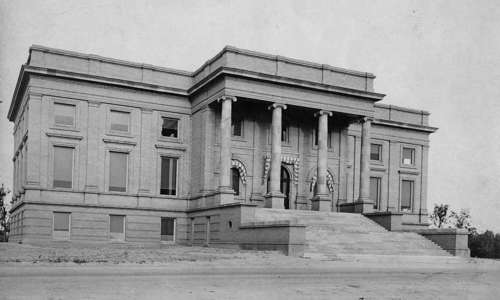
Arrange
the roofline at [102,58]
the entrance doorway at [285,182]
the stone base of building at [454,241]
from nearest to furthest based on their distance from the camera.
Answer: the stone base of building at [454,241] → the roofline at [102,58] → the entrance doorway at [285,182]

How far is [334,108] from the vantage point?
1512 inches

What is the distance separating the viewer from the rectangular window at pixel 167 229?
3853 centimetres

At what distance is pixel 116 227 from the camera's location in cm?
3712

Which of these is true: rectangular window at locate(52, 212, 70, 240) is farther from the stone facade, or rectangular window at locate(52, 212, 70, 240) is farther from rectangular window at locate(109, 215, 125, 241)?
rectangular window at locate(109, 215, 125, 241)

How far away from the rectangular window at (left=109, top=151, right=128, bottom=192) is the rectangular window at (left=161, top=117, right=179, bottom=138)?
9.94 feet

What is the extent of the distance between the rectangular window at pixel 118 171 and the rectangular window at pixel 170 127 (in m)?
3.03

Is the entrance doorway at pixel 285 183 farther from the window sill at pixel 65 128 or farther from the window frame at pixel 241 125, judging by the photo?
→ the window sill at pixel 65 128

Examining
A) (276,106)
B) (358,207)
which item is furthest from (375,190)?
(276,106)

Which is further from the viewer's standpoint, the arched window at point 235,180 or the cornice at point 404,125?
the cornice at point 404,125

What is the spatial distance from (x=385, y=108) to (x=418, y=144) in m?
4.72

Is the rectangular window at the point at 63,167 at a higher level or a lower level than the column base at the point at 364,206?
higher

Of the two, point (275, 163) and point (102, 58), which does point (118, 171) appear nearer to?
point (102, 58)

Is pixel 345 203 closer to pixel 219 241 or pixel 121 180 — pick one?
pixel 219 241

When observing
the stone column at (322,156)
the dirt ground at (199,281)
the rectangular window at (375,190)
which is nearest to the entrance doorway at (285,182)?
the stone column at (322,156)
